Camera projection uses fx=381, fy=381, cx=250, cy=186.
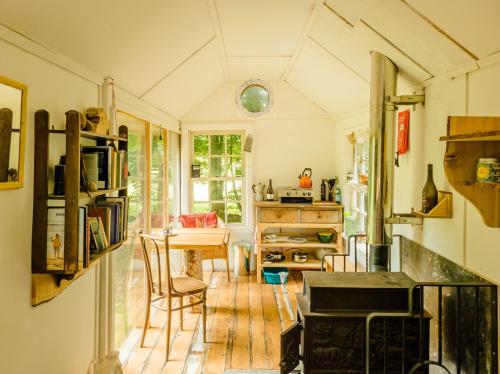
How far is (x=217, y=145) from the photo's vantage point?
17.9 feet

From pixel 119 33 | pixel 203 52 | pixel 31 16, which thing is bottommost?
pixel 31 16

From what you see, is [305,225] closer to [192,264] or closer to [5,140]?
[192,264]

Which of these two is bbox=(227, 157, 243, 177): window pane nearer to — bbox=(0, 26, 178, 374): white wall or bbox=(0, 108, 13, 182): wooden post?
bbox=(0, 26, 178, 374): white wall

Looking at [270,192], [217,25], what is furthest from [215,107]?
[217,25]

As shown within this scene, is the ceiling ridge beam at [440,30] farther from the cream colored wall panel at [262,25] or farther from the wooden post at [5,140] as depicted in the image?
the wooden post at [5,140]

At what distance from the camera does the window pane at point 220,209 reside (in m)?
5.46

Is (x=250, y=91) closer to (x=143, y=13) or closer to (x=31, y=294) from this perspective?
(x=143, y=13)

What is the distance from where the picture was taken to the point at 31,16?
1596 millimetres

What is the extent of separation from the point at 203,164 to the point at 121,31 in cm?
329

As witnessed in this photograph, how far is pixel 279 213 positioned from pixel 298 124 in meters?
1.34

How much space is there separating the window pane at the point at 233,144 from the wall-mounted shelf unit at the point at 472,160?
12.7ft

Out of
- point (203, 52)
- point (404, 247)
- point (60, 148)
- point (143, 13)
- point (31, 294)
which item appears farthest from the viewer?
point (203, 52)

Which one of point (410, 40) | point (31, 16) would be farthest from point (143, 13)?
point (410, 40)

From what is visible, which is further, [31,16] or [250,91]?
[250,91]
